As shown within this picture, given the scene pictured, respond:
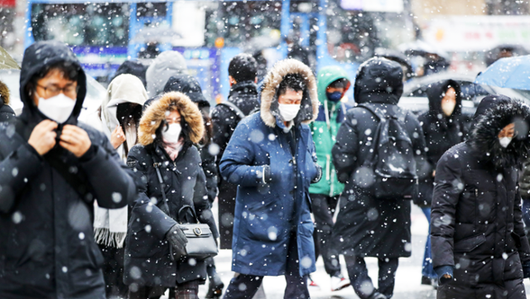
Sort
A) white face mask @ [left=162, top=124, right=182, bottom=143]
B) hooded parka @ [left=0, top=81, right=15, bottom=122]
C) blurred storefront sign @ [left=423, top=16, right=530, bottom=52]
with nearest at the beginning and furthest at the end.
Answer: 1. white face mask @ [left=162, top=124, right=182, bottom=143]
2. hooded parka @ [left=0, top=81, right=15, bottom=122]
3. blurred storefront sign @ [left=423, top=16, right=530, bottom=52]

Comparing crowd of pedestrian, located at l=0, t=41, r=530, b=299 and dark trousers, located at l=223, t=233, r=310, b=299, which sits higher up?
crowd of pedestrian, located at l=0, t=41, r=530, b=299

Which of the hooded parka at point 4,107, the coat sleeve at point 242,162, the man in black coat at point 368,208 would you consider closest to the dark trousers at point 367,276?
the man in black coat at point 368,208

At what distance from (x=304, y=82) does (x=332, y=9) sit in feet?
35.5

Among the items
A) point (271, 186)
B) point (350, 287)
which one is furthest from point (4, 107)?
point (350, 287)

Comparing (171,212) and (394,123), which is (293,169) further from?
(394,123)

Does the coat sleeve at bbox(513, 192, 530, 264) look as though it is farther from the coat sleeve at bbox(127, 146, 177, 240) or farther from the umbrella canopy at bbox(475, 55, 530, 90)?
the umbrella canopy at bbox(475, 55, 530, 90)

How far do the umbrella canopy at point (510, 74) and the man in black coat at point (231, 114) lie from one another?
227 cm

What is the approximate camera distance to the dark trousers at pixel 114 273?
5.98 meters

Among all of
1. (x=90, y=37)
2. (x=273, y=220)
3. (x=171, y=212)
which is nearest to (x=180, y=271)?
(x=171, y=212)

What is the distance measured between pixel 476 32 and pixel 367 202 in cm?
1465

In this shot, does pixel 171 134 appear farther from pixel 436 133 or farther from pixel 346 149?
pixel 436 133

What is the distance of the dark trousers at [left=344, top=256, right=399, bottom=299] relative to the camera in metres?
6.14

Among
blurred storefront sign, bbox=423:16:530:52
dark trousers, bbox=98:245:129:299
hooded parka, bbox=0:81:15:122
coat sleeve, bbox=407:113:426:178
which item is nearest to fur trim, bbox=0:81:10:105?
hooded parka, bbox=0:81:15:122

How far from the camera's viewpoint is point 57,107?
3.01m
